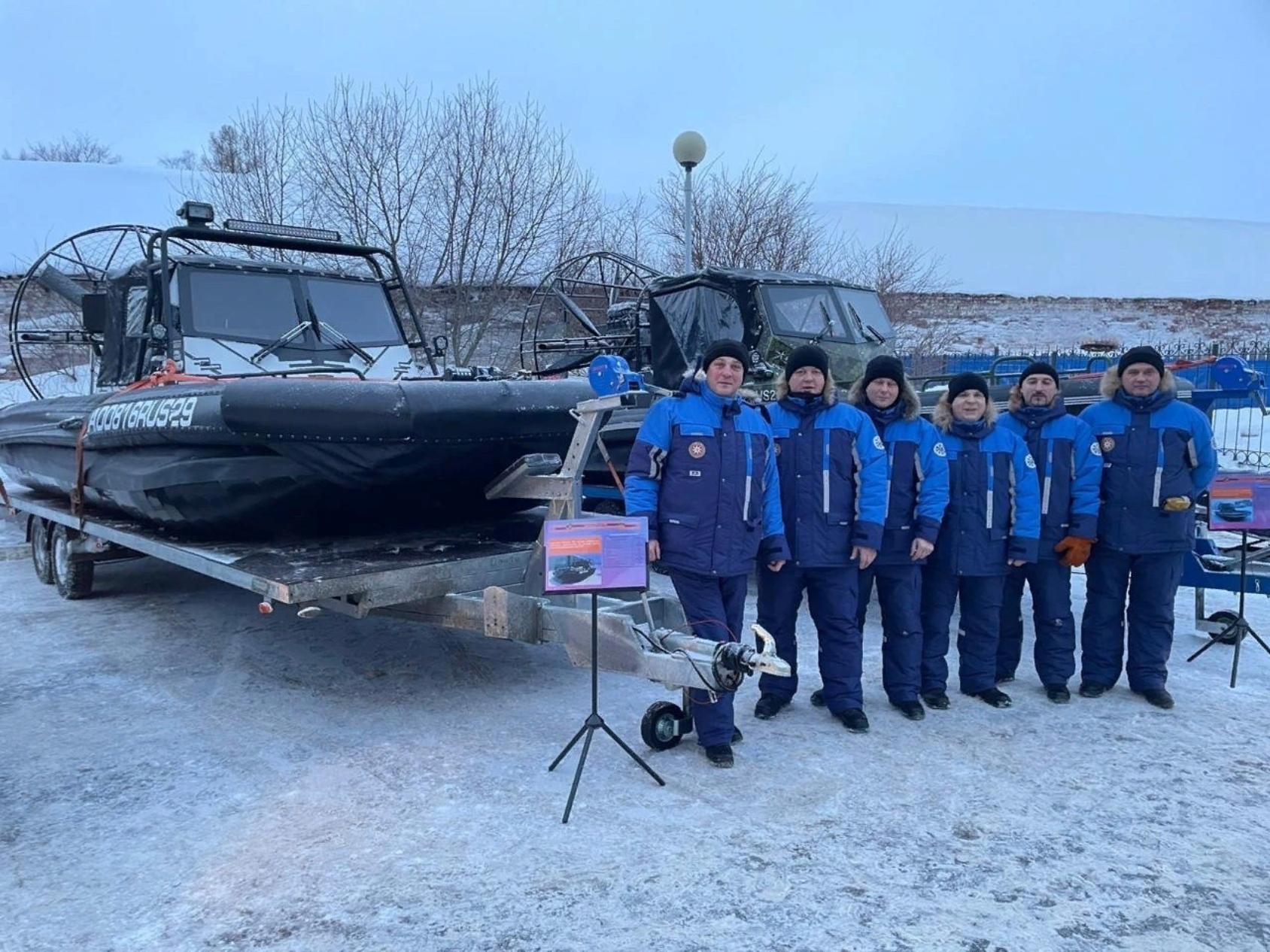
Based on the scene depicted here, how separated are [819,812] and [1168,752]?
1.53 metres

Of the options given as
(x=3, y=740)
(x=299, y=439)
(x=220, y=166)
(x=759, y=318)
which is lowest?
→ (x=3, y=740)

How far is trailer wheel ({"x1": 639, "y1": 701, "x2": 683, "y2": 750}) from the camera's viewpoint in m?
3.85

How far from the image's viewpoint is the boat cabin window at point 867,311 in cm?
745

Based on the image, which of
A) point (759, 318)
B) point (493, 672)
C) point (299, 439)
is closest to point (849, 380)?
point (759, 318)

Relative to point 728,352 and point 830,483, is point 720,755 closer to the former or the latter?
point 830,483

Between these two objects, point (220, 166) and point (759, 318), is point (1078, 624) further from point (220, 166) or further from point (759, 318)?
point (220, 166)

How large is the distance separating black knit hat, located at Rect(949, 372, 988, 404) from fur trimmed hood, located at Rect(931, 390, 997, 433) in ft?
0.17

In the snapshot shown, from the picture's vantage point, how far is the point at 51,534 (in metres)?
6.98

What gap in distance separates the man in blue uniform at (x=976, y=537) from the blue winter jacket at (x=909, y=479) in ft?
0.53

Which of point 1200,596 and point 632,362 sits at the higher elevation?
point 632,362

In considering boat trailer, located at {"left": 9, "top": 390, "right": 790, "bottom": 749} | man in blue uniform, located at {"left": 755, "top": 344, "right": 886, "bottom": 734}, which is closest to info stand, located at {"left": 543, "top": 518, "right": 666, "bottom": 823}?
boat trailer, located at {"left": 9, "top": 390, "right": 790, "bottom": 749}

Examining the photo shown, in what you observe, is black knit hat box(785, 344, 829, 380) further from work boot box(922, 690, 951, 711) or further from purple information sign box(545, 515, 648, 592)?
work boot box(922, 690, 951, 711)

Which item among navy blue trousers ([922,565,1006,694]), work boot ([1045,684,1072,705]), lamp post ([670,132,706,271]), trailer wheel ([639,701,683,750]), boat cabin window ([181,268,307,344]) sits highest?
lamp post ([670,132,706,271])

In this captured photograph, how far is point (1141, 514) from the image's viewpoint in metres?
4.41
